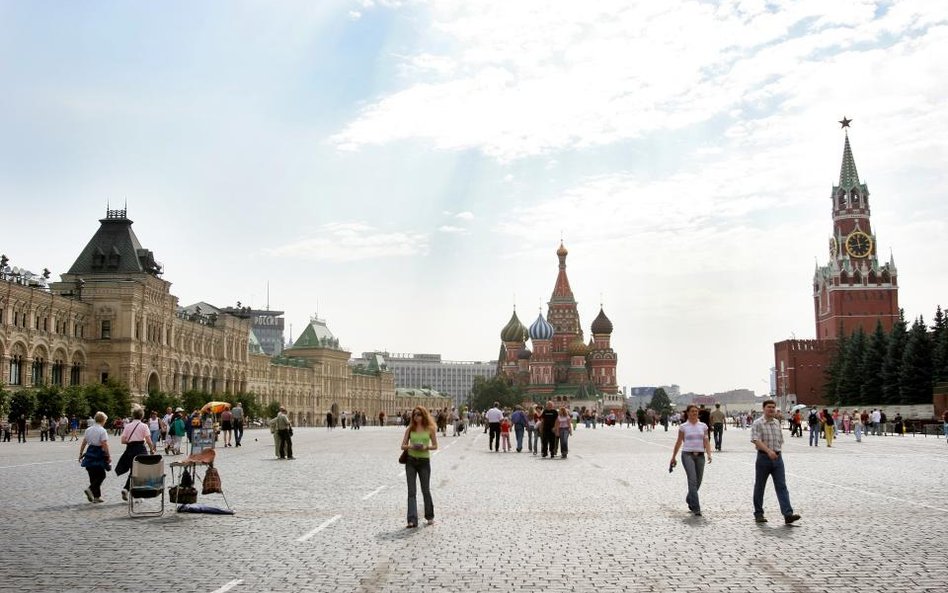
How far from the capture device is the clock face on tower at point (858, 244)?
443 feet

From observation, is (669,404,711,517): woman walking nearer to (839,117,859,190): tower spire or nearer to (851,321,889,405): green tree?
(851,321,889,405): green tree

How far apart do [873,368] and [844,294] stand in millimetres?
48889

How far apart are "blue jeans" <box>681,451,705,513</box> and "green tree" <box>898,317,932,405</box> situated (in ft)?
222

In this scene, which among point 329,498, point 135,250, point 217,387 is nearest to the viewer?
point 329,498

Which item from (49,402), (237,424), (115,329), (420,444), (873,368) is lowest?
(237,424)

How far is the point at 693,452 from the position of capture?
13750 mm

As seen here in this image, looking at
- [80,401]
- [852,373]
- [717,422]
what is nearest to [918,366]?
[852,373]

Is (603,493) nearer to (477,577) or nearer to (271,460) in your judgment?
(477,577)

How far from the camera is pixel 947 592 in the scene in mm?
7898

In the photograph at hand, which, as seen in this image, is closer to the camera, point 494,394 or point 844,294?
point 844,294

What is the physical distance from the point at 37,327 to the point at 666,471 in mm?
56377

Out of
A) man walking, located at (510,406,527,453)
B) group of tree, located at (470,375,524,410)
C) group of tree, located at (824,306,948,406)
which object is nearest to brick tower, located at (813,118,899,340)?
group of tree, located at (824,306,948,406)

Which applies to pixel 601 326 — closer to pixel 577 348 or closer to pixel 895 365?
pixel 577 348

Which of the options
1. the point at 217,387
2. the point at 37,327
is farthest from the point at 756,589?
the point at 217,387
